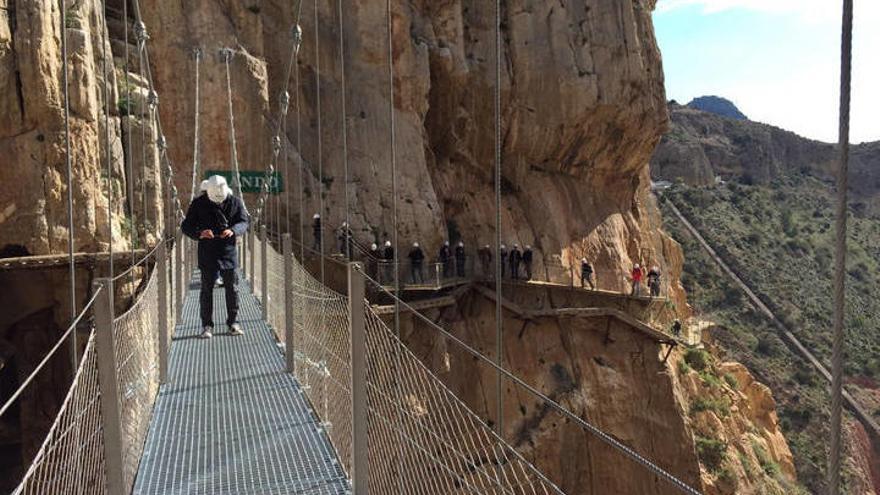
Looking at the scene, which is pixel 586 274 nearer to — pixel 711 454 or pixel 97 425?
pixel 711 454

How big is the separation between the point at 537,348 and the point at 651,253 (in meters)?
8.72

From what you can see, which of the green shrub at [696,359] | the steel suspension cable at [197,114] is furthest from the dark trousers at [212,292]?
the green shrub at [696,359]

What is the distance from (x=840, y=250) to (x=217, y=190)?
4.14 meters

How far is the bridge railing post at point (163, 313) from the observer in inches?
172

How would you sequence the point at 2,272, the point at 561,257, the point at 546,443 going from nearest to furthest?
the point at 2,272 → the point at 546,443 → the point at 561,257

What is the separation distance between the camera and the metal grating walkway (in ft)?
9.45

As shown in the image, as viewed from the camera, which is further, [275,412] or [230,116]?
[230,116]

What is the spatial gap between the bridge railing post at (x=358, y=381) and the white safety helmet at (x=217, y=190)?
7.97 feet

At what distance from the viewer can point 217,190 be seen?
483 centimetres

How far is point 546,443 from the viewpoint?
1345 cm

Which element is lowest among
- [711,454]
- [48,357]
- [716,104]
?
[711,454]

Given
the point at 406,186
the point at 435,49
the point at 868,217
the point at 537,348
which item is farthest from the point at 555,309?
the point at 868,217

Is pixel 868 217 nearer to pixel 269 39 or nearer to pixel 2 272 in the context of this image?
pixel 269 39

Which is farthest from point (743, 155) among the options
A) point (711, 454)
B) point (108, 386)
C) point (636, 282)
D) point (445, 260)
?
point (108, 386)
